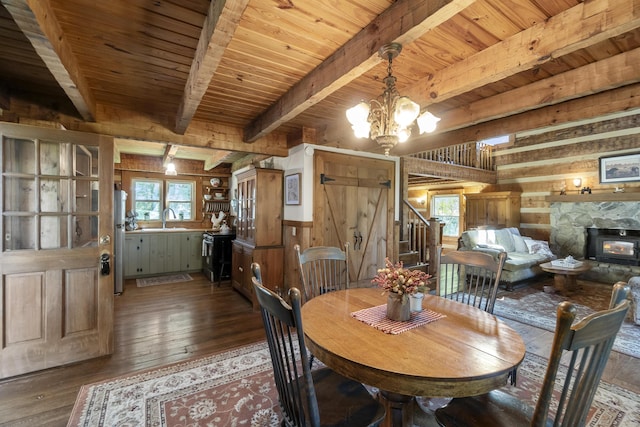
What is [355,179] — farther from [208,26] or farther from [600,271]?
[600,271]

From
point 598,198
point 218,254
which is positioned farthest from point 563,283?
point 218,254

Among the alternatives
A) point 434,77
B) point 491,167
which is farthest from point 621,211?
point 434,77

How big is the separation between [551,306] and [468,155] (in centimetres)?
463

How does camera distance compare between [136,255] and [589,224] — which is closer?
[136,255]

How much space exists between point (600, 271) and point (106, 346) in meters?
8.62

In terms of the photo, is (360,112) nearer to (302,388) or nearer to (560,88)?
(302,388)

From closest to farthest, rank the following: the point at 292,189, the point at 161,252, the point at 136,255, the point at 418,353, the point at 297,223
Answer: the point at 418,353 → the point at 297,223 → the point at 292,189 → the point at 136,255 → the point at 161,252

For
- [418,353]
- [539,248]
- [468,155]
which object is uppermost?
[468,155]

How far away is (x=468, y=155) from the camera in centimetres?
790

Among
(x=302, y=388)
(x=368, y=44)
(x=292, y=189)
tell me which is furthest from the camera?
(x=292, y=189)

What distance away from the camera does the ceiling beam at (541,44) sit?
1.54m

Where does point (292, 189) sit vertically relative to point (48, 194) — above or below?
above

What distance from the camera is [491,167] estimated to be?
335 inches

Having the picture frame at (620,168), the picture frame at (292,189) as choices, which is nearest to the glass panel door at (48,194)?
the picture frame at (292,189)
